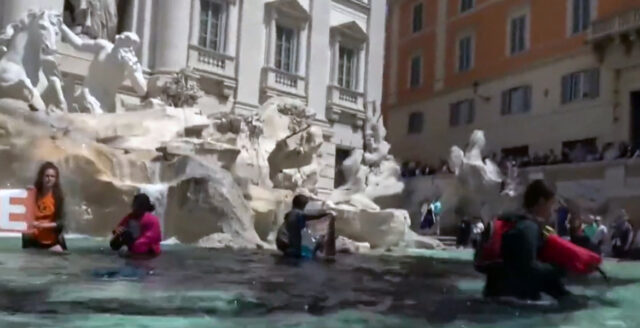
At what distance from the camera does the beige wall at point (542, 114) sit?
92.0 ft

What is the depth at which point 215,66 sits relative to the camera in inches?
934

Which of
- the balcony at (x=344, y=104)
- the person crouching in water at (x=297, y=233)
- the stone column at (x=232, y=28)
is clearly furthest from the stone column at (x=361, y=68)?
the person crouching in water at (x=297, y=233)

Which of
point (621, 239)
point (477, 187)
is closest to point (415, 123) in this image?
point (477, 187)

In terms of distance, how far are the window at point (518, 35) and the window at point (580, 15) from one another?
271cm

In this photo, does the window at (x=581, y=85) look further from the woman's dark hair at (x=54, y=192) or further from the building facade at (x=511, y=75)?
the woman's dark hair at (x=54, y=192)

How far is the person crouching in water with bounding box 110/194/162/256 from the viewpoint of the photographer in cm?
851

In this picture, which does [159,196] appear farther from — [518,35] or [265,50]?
[518,35]

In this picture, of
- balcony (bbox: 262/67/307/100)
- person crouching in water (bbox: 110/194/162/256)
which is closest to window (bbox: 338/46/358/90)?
balcony (bbox: 262/67/307/100)

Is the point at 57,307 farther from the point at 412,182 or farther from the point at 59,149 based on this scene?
the point at 412,182

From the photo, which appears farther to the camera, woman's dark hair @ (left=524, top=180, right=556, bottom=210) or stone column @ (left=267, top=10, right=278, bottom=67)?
stone column @ (left=267, top=10, right=278, bottom=67)

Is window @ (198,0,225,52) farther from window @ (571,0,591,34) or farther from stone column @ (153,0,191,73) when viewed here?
window @ (571,0,591,34)

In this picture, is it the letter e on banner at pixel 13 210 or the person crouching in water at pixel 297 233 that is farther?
the person crouching in water at pixel 297 233

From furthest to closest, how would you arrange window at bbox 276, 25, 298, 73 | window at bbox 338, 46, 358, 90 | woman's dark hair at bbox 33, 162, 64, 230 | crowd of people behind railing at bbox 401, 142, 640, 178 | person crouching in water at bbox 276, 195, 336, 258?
1. window at bbox 338, 46, 358, 90
2. window at bbox 276, 25, 298, 73
3. crowd of people behind railing at bbox 401, 142, 640, 178
4. person crouching in water at bbox 276, 195, 336, 258
5. woman's dark hair at bbox 33, 162, 64, 230

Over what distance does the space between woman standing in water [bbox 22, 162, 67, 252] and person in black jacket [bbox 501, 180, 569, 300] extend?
4.28 m
